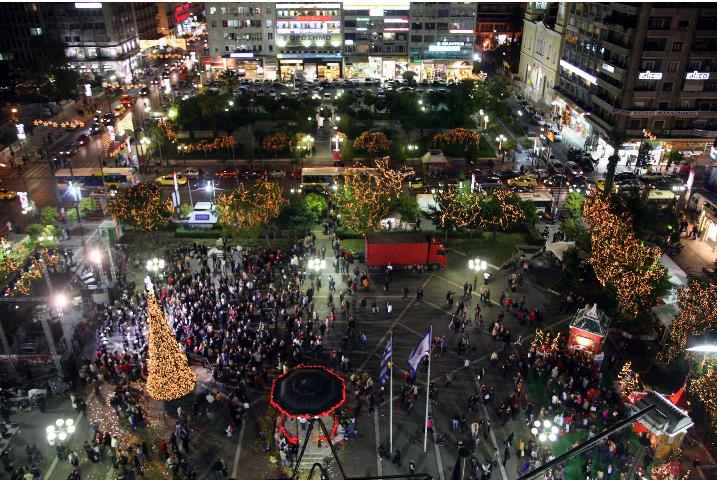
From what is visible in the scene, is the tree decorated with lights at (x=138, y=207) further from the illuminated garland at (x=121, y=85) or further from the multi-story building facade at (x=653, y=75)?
the illuminated garland at (x=121, y=85)

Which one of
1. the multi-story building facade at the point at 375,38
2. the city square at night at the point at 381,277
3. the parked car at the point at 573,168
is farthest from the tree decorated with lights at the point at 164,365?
the multi-story building facade at the point at 375,38

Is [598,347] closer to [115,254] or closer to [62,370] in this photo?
[62,370]

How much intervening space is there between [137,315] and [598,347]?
3092cm

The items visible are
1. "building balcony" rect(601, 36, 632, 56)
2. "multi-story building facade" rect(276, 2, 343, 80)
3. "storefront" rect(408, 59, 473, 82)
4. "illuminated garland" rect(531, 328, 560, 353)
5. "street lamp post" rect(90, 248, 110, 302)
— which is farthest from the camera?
"storefront" rect(408, 59, 473, 82)

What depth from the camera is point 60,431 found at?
31.1 metres

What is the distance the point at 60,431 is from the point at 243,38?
9905 cm

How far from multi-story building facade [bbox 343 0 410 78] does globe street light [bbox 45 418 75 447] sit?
318 ft

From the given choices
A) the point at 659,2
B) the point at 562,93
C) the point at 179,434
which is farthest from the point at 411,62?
the point at 179,434

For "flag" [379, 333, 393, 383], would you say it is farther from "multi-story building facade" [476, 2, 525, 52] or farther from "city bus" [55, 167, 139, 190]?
"multi-story building facade" [476, 2, 525, 52]

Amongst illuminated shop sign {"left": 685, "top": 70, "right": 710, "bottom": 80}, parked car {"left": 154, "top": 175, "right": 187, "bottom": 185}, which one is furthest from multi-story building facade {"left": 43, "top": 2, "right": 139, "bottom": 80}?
illuminated shop sign {"left": 685, "top": 70, "right": 710, "bottom": 80}

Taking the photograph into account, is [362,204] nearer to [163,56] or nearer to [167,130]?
[167,130]

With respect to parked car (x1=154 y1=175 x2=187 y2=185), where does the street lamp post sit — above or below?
above

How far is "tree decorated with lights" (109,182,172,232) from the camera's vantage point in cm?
5062

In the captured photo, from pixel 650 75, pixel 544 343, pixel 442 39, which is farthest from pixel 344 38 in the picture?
pixel 544 343
